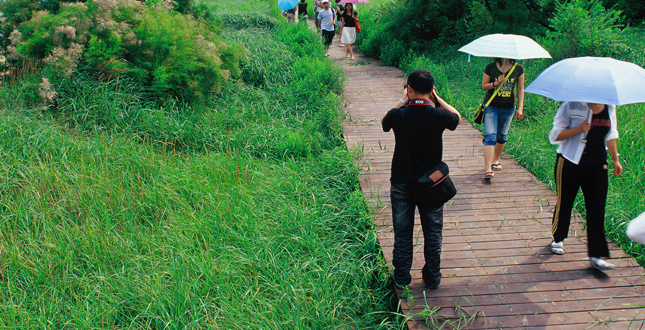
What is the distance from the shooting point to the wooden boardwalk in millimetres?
3740

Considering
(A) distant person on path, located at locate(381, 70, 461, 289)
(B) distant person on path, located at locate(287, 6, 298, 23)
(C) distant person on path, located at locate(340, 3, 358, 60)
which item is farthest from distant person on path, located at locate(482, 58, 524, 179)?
(B) distant person on path, located at locate(287, 6, 298, 23)

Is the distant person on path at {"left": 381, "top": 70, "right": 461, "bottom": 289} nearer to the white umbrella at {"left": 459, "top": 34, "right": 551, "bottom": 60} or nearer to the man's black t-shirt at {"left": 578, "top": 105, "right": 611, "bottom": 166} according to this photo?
the man's black t-shirt at {"left": 578, "top": 105, "right": 611, "bottom": 166}

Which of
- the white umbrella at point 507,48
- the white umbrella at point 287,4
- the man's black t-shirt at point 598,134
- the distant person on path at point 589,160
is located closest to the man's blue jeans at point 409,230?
the distant person on path at point 589,160

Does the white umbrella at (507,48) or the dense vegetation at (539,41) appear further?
the dense vegetation at (539,41)

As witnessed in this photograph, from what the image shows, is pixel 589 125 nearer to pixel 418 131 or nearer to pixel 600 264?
pixel 600 264

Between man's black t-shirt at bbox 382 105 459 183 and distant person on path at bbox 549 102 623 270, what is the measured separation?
116 cm

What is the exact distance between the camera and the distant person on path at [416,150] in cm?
357

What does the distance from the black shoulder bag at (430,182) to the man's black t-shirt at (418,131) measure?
3 cm

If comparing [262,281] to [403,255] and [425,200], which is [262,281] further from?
[425,200]

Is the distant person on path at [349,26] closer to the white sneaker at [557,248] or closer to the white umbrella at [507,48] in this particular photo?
the white umbrella at [507,48]

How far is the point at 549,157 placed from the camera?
6.75 metres

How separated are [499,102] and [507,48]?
64 centimetres

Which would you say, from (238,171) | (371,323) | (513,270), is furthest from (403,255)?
(238,171)

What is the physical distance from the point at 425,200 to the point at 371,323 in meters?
1.16
